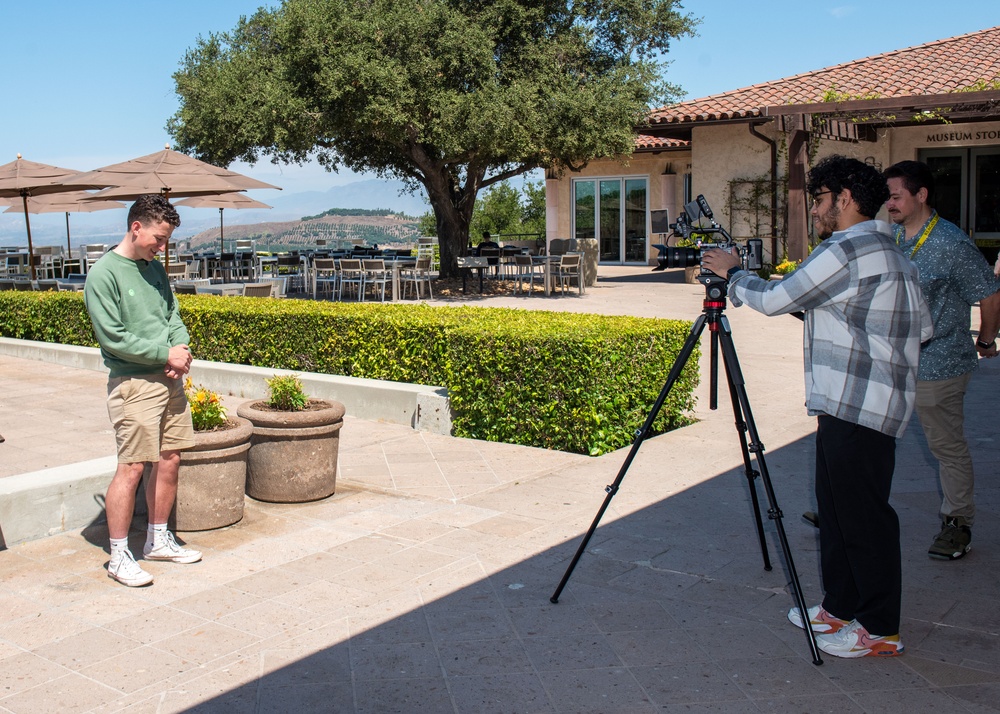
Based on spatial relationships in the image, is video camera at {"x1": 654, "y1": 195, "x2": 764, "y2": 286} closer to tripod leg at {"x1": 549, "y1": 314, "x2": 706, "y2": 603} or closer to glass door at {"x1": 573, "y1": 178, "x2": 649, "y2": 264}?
tripod leg at {"x1": 549, "y1": 314, "x2": 706, "y2": 603}

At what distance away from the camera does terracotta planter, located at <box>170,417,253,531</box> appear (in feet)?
16.6

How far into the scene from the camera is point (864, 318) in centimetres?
345

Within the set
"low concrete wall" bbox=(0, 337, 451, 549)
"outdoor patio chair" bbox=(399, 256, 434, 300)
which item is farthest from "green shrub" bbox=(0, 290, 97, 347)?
"outdoor patio chair" bbox=(399, 256, 434, 300)

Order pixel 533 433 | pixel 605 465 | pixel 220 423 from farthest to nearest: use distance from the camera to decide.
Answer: pixel 533 433, pixel 605 465, pixel 220 423

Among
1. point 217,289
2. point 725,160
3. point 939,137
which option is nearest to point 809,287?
point 217,289

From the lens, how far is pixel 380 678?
352cm

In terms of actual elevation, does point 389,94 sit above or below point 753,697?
above

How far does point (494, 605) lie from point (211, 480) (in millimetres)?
1825

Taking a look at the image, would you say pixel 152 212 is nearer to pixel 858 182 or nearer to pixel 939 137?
pixel 858 182

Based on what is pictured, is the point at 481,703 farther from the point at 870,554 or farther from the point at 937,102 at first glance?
the point at 937,102

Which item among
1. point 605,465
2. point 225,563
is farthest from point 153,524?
point 605,465

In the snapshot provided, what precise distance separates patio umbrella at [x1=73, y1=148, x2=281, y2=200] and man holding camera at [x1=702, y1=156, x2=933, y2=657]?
31.7ft

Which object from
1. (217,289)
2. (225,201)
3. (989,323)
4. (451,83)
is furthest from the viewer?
(225,201)

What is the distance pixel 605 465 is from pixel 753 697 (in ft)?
10.1
